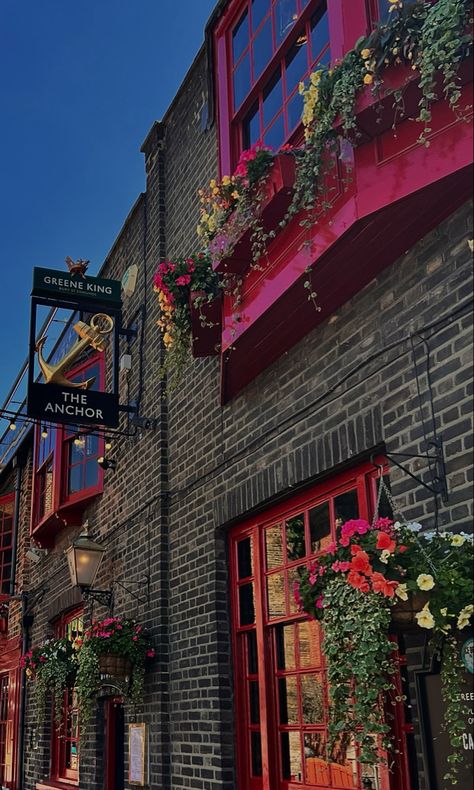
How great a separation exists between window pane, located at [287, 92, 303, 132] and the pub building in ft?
0.06

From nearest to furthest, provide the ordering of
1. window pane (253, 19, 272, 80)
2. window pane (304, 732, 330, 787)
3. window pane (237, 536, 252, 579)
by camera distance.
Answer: window pane (304, 732, 330, 787) < window pane (237, 536, 252, 579) < window pane (253, 19, 272, 80)

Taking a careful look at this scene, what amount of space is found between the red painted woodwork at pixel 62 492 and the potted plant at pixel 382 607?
626 centimetres

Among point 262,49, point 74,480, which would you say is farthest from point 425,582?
point 74,480

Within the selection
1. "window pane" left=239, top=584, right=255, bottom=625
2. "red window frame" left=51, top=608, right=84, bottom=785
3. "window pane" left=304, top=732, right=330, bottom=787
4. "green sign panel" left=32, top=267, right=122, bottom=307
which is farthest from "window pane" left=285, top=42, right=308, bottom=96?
"red window frame" left=51, top=608, right=84, bottom=785

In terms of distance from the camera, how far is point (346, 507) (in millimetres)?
5352

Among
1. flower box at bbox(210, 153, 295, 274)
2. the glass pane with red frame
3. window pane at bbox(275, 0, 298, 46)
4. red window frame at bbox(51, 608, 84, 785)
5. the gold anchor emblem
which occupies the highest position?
the glass pane with red frame

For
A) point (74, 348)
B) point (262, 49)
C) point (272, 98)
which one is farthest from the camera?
point (74, 348)

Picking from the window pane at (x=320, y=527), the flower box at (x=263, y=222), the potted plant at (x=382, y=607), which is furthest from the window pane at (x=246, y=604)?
the potted plant at (x=382, y=607)

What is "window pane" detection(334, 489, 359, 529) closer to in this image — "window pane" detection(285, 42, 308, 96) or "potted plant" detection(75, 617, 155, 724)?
"potted plant" detection(75, 617, 155, 724)

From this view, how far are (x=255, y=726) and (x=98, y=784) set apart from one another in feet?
12.0

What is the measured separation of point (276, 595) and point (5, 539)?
11663mm

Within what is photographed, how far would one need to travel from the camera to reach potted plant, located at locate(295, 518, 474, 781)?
3621 mm

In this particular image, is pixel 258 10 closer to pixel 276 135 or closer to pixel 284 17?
pixel 284 17

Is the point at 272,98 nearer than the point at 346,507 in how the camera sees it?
No
